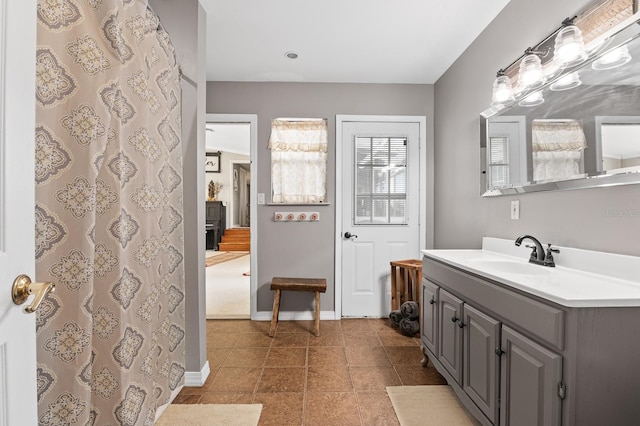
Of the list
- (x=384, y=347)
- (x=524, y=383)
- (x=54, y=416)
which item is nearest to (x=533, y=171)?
(x=524, y=383)

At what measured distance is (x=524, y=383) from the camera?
1.17 meters

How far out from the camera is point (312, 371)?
221 cm

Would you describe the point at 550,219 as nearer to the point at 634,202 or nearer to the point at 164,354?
the point at 634,202

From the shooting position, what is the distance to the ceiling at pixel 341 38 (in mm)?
2070

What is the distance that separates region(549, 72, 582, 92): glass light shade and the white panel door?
1682 millimetres

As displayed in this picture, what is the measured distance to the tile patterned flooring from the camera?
179cm

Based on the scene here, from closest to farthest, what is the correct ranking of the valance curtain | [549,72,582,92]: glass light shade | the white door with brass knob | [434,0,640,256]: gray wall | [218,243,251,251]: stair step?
the white door with brass knob
[434,0,640,256]: gray wall
[549,72,582,92]: glass light shade
the valance curtain
[218,243,251,251]: stair step

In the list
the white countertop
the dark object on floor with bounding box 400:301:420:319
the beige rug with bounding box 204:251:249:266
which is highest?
the white countertop

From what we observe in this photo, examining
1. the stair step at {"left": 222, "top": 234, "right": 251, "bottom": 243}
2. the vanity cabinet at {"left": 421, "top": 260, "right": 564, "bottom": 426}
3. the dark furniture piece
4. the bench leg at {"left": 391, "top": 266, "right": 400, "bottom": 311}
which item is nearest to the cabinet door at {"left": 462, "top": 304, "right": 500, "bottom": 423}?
the vanity cabinet at {"left": 421, "top": 260, "right": 564, "bottom": 426}

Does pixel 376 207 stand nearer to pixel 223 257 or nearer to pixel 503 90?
pixel 503 90

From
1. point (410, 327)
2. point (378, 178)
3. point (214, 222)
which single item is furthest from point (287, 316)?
point (214, 222)

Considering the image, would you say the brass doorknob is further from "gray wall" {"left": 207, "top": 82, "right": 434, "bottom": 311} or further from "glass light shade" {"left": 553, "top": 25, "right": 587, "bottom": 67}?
"gray wall" {"left": 207, "top": 82, "right": 434, "bottom": 311}

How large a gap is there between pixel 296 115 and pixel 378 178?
109 cm

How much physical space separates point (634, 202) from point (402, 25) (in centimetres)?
181
